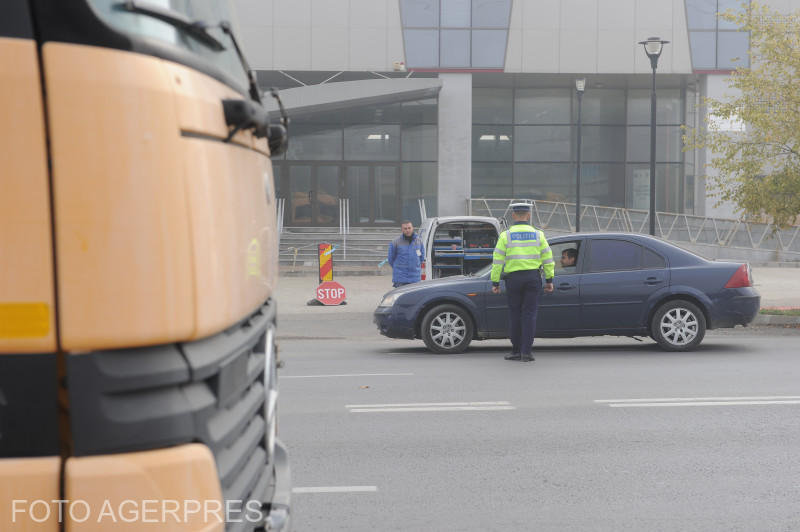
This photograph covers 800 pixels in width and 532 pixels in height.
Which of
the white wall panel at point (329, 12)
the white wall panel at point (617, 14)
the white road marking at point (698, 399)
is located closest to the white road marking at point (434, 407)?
the white road marking at point (698, 399)

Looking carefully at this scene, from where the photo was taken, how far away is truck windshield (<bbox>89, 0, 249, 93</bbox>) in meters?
2.07

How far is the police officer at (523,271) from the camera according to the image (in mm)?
11445

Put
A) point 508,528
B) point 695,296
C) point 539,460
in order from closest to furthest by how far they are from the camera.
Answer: point 508,528 → point 539,460 → point 695,296

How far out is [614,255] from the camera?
12656 millimetres

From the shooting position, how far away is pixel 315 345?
14641 mm

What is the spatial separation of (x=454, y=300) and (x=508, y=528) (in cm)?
768

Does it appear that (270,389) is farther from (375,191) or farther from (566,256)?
(375,191)

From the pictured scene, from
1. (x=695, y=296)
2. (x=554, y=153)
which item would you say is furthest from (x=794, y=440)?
(x=554, y=153)

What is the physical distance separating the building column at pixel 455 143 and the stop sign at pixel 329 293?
56.5 feet

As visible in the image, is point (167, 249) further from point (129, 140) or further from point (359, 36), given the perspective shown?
point (359, 36)

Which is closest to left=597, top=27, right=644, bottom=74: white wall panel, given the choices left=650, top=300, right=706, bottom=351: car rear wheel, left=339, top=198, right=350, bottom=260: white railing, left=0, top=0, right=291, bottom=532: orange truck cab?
left=339, top=198, right=350, bottom=260: white railing

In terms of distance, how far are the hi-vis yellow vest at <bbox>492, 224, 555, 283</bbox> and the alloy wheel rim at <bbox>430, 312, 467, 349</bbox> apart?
Answer: 1.28m

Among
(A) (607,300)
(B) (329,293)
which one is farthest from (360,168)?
(A) (607,300)

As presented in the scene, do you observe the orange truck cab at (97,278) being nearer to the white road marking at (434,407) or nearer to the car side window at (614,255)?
the white road marking at (434,407)
